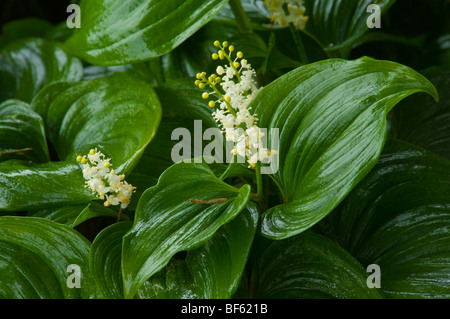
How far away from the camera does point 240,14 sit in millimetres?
1008

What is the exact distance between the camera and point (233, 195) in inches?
30.6

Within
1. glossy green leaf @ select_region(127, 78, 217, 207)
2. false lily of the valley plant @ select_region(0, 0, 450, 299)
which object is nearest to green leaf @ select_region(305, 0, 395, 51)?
false lily of the valley plant @ select_region(0, 0, 450, 299)

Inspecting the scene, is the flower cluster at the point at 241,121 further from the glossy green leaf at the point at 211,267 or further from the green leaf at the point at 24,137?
the green leaf at the point at 24,137

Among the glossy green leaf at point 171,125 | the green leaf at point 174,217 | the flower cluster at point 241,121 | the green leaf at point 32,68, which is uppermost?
the green leaf at point 32,68

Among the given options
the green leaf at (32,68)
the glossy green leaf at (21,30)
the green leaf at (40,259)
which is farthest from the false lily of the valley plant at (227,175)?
the glossy green leaf at (21,30)

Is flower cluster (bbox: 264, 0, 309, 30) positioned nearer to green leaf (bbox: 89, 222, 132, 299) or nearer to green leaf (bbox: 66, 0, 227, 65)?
green leaf (bbox: 66, 0, 227, 65)

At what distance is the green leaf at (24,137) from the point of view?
103 centimetres

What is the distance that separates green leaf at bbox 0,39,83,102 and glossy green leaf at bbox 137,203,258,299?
69 cm

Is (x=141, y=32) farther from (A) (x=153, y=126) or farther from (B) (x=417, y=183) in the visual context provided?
(B) (x=417, y=183)

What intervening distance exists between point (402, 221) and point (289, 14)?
1.78 feet

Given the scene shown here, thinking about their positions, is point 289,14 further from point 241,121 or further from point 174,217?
point 174,217

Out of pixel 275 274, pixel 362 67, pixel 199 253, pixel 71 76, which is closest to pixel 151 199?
pixel 199 253

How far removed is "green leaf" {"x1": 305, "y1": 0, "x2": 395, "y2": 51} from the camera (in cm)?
109

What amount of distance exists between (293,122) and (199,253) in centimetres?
27
